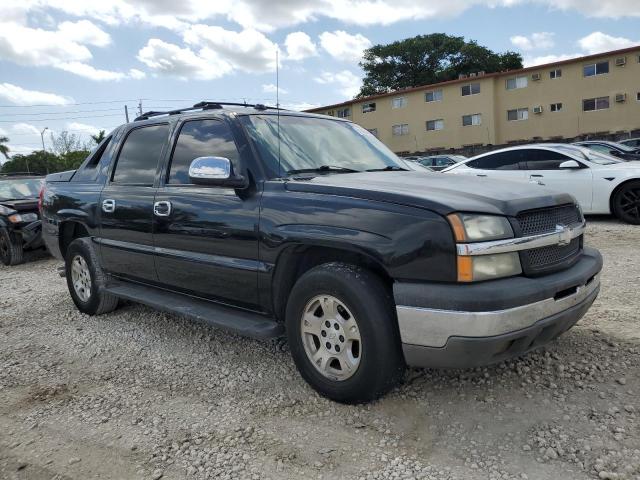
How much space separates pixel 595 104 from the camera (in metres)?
33.4

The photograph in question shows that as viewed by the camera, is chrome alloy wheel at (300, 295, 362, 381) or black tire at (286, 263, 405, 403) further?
chrome alloy wheel at (300, 295, 362, 381)

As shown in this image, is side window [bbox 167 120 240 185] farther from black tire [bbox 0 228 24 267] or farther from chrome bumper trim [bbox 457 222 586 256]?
black tire [bbox 0 228 24 267]

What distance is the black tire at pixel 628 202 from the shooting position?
8.62 meters

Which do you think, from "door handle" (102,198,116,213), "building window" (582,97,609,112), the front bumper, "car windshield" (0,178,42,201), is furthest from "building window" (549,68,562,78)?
the front bumper

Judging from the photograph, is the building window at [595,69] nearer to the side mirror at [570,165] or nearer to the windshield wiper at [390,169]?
the side mirror at [570,165]

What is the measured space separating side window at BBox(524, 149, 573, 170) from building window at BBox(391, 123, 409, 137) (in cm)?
3238

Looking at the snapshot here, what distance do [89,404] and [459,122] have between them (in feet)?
125

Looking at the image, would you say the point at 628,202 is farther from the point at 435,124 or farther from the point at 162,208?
the point at 435,124

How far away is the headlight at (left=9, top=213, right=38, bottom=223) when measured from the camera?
8.52m

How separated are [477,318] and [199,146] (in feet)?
8.04

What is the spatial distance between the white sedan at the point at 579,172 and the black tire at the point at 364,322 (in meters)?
5.81

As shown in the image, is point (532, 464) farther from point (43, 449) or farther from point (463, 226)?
point (43, 449)

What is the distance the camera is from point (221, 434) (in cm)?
289

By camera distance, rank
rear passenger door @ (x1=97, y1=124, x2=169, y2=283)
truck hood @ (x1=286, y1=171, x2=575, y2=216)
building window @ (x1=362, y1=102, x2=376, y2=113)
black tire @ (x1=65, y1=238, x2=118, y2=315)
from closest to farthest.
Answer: truck hood @ (x1=286, y1=171, x2=575, y2=216)
rear passenger door @ (x1=97, y1=124, x2=169, y2=283)
black tire @ (x1=65, y1=238, x2=118, y2=315)
building window @ (x1=362, y1=102, x2=376, y2=113)
